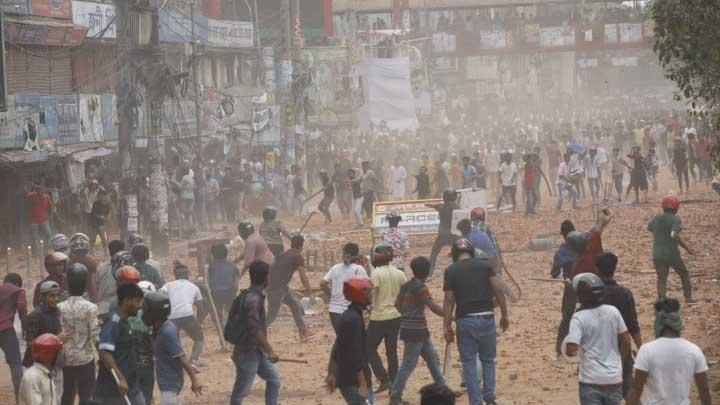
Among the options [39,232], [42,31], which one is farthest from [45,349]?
[42,31]

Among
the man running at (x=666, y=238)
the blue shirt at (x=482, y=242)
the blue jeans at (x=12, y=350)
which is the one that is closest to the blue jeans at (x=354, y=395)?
the blue jeans at (x=12, y=350)

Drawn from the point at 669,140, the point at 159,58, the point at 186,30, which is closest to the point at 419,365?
the point at 159,58

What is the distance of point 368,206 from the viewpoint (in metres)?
30.2

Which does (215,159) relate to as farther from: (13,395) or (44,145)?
(13,395)

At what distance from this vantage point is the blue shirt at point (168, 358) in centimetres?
921

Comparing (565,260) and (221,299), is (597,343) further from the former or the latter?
(221,299)

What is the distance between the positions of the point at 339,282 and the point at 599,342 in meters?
4.11

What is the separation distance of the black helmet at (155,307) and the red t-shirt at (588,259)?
4.64m

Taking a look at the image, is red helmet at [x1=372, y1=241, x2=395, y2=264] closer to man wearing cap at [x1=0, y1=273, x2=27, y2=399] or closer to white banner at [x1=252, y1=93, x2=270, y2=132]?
man wearing cap at [x1=0, y1=273, x2=27, y2=399]

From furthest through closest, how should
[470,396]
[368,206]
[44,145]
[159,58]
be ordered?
[368,206]
[44,145]
[159,58]
[470,396]

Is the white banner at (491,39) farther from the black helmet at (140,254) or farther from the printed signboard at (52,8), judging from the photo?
the black helmet at (140,254)

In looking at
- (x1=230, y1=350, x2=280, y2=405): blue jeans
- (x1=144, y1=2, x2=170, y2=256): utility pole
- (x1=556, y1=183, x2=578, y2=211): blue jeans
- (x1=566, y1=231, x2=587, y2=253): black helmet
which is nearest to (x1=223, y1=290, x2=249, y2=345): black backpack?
(x1=230, y1=350, x2=280, y2=405): blue jeans

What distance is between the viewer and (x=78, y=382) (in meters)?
10.2

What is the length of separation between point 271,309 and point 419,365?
2093 mm
